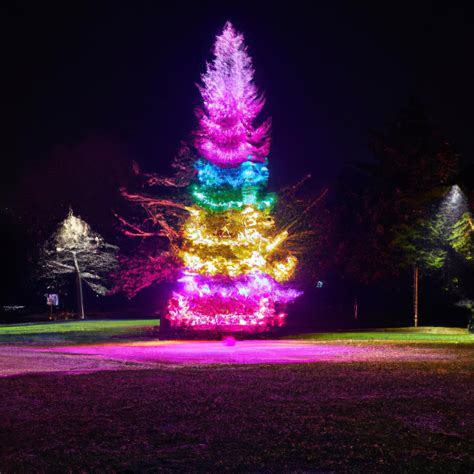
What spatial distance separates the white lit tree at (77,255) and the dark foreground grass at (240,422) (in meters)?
36.3

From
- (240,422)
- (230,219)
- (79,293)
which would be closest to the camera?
(240,422)

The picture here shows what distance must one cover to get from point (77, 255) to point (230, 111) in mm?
26347

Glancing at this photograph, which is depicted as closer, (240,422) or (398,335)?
(240,422)

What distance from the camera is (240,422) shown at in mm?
7957

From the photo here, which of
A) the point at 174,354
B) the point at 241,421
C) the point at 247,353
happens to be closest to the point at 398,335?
the point at 247,353

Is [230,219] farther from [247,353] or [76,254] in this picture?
[76,254]

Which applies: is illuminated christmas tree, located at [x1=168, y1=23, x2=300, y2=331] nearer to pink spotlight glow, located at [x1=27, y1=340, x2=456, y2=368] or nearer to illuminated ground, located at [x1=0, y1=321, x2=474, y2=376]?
illuminated ground, located at [x1=0, y1=321, x2=474, y2=376]

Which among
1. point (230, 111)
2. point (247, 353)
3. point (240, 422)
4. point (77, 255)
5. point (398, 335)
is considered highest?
point (230, 111)

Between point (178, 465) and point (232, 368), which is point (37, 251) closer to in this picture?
point (232, 368)

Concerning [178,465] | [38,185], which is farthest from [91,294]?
[178,465]

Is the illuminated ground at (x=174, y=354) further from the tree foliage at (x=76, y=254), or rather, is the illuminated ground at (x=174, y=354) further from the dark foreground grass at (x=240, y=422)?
the tree foliage at (x=76, y=254)

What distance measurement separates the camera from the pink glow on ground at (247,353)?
15.4 meters

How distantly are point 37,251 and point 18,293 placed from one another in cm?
669

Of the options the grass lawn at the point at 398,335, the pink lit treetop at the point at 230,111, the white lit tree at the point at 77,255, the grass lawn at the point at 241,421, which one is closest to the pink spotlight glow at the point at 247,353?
the grass lawn at the point at 241,421
